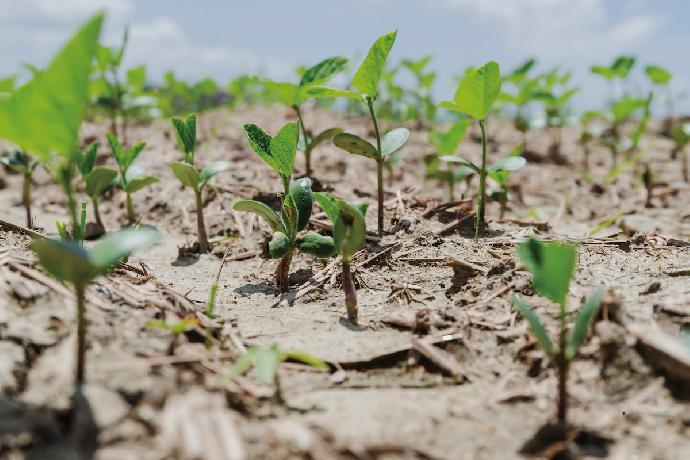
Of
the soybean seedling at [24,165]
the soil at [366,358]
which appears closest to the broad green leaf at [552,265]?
the soil at [366,358]

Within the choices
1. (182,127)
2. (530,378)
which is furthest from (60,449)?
(182,127)

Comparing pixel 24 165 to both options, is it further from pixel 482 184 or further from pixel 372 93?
pixel 482 184

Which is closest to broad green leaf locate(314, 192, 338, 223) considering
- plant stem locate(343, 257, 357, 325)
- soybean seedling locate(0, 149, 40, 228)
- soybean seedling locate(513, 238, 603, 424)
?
plant stem locate(343, 257, 357, 325)

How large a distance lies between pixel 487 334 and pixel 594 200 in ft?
9.02

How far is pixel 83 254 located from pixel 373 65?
1479 mm

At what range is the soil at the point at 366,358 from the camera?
1051 mm

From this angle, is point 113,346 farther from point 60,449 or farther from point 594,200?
point 594,200

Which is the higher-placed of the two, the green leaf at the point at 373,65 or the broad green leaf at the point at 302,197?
the green leaf at the point at 373,65

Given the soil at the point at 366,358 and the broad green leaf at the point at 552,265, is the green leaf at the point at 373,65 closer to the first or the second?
the soil at the point at 366,358

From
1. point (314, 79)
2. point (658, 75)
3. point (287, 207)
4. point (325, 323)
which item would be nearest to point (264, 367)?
point (325, 323)

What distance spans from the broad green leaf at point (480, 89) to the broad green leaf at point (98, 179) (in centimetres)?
144

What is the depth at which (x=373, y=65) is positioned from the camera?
2.14 metres

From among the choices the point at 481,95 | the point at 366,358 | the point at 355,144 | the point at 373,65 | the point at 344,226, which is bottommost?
the point at 366,358

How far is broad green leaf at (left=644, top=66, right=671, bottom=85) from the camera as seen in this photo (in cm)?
457
